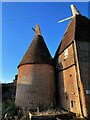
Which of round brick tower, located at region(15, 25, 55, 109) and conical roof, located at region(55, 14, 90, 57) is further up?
conical roof, located at region(55, 14, 90, 57)

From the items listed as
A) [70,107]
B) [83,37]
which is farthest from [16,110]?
[83,37]

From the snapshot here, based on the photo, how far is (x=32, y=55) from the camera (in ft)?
67.1

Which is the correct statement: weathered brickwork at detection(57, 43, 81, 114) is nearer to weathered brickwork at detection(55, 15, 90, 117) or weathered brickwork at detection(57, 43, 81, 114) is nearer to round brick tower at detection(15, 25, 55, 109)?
weathered brickwork at detection(55, 15, 90, 117)

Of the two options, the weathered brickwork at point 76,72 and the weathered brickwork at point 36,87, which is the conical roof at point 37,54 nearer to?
the weathered brickwork at point 36,87

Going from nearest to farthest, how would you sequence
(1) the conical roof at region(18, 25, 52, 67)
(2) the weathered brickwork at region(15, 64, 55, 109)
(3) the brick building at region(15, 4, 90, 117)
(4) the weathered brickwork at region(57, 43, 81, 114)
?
1. (3) the brick building at region(15, 4, 90, 117)
2. (4) the weathered brickwork at region(57, 43, 81, 114)
3. (2) the weathered brickwork at region(15, 64, 55, 109)
4. (1) the conical roof at region(18, 25, 52, 67)

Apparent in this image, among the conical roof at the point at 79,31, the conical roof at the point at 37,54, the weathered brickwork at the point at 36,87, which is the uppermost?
the conical roof at the point at 79,31

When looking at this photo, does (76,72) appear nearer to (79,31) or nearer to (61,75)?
(61,75)

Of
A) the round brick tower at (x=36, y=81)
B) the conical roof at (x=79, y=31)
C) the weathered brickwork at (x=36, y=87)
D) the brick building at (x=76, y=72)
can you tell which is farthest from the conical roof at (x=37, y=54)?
the conical roof at (x=79, y=31)

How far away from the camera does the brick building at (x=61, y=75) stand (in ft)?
52.3

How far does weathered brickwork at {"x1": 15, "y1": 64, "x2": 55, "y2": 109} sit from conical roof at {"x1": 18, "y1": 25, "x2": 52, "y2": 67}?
1.59 ft

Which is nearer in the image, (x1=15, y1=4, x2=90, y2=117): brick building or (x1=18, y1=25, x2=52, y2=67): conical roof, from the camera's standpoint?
(x1=15, y1=4, x2=90, y2=117): brick building

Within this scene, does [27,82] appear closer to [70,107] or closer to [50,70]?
[50,70]

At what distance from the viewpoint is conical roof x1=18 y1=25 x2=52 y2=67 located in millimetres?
19875

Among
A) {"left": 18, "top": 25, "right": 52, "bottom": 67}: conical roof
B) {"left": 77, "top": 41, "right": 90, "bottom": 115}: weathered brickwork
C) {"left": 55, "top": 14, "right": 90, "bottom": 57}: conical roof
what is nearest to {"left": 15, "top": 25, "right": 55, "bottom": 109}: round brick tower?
{"left": 18, "top": 25, "right": 52, "bottom": 67}: conical roof
